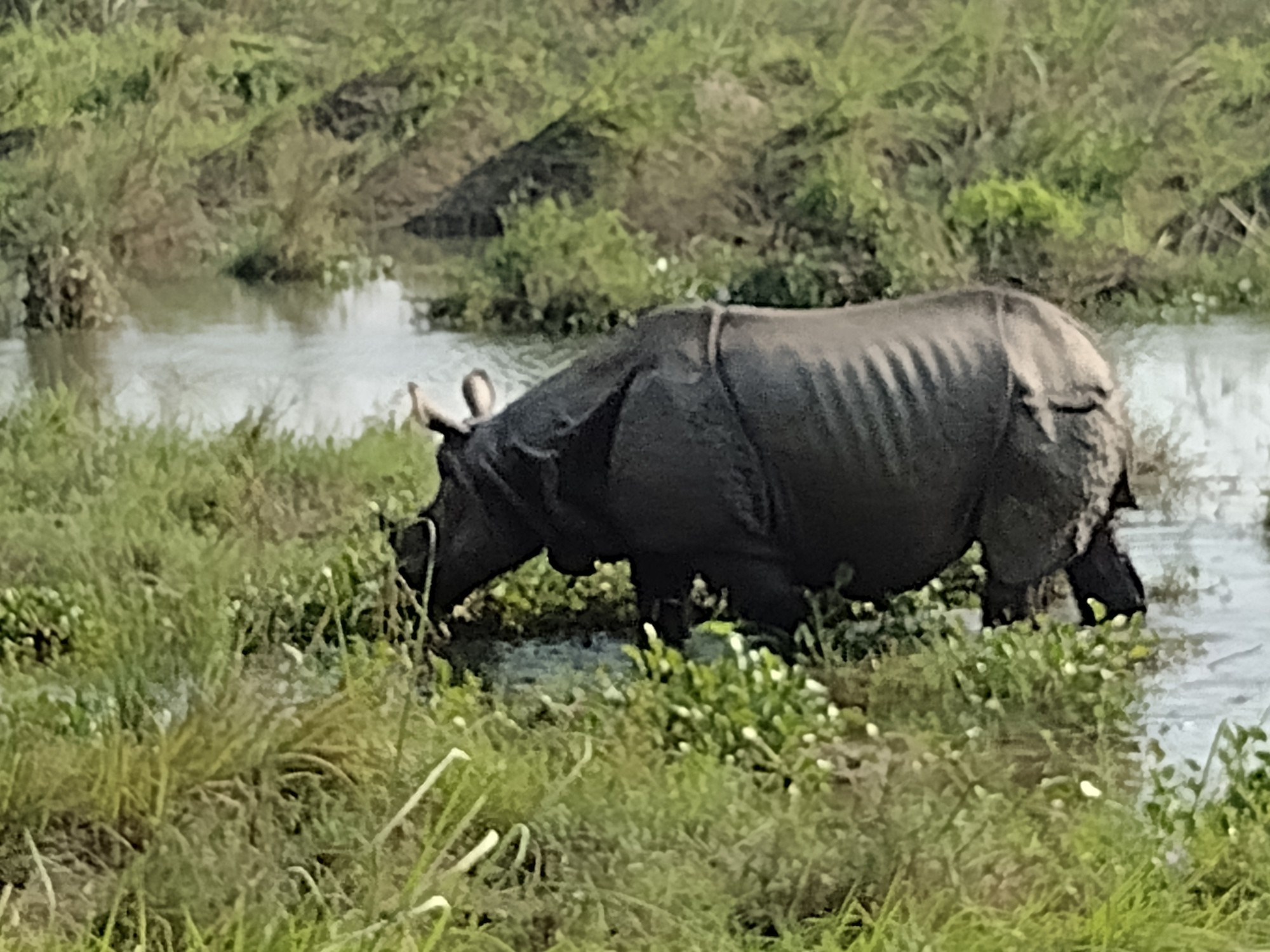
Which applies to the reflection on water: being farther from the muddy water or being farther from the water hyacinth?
the water hyacinth

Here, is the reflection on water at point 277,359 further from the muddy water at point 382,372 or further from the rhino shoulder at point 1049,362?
the rhino shoulder at point 1049,362

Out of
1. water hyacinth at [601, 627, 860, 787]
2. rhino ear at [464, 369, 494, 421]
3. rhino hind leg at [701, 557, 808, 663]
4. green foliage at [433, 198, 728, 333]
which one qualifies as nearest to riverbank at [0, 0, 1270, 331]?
green foliage at [433, 198, 728, 333]

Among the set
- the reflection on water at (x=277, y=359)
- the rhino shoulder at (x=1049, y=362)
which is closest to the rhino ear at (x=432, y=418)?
the reflection on water at (x=277, y=359)

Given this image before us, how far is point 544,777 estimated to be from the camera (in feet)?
8.22

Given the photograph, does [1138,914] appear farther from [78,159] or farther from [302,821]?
[78,159]

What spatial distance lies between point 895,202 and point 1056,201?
390mm

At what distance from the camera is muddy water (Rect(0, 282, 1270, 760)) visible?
3379 millimetres

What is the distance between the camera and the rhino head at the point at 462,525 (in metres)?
3.06

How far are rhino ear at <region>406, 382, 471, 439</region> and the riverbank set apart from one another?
2.17 ft

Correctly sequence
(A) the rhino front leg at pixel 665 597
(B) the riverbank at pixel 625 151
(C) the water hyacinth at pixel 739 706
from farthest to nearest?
(B) the riverbank at pixel 625 151
(A) the rhino front leg at pixel 665 597
(C) the water hyacinth at pixel 739 706

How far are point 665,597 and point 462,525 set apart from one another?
0.44 meters

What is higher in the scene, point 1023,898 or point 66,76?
point 66,76

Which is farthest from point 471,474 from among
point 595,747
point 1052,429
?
point 1052,429

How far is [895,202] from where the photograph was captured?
3861mm
